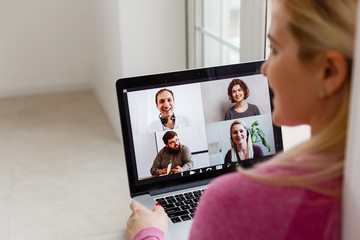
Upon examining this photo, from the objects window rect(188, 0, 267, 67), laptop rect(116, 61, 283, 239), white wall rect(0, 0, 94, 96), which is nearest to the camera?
laptop rect(116, 61, 283, 239)

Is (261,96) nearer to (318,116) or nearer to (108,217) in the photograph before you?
(318,116)

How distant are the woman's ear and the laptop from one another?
58cm

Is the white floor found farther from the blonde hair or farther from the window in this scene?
the blonde hair

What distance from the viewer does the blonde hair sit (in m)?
0.52

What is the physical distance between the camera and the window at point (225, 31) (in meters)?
1.60

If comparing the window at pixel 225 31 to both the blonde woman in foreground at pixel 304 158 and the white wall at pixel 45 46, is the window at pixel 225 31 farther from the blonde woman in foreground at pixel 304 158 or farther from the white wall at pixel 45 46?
the white wall at pixel 45 46

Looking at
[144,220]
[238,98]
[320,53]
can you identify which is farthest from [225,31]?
[320,53]

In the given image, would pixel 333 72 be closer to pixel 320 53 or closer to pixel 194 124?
pixel 320 53

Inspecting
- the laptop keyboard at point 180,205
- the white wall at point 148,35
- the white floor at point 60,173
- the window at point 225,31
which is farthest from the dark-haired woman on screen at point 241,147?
the white wall at point 148,35

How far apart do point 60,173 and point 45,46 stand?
1.32 meters

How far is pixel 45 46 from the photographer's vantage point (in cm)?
333

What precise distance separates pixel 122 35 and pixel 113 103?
0.50 metres

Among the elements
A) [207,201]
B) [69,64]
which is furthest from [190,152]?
[69,64]

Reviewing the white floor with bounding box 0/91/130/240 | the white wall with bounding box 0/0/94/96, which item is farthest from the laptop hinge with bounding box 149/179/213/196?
the white wall with bounding box 0/0/94/96
